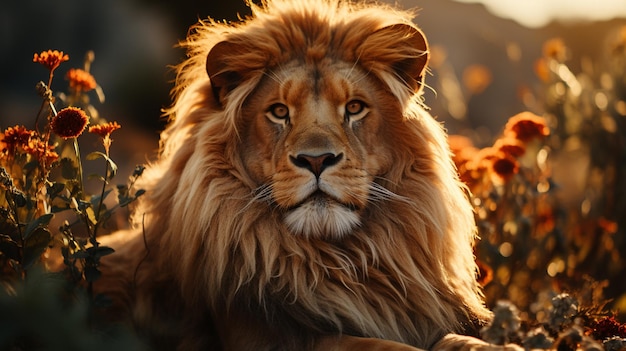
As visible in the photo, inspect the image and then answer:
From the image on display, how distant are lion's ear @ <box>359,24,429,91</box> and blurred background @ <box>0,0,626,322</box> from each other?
→ 5.31 feet

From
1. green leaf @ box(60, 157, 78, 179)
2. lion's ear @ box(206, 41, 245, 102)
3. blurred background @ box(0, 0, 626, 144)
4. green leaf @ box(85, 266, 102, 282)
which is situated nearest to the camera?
green leaf @ box(85, 266, 102, 282)

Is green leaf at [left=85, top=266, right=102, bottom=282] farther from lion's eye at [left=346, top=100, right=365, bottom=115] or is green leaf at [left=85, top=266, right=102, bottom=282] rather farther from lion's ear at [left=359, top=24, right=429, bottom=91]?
lion's ear at [left=359, top=24, right=429, bottom=91]

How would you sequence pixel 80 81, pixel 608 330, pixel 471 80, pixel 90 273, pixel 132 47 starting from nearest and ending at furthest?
pixel 608 330, pixel 90 273, pixel 80 81, pixel 471 80, pixel 132 47

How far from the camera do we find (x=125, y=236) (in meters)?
4.65

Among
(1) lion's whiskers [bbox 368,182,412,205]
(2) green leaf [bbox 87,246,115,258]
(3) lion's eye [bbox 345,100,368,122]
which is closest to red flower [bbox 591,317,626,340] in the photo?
(1) lion's whiskers [bbox 368,182,412,205]

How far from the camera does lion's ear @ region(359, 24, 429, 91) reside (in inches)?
159

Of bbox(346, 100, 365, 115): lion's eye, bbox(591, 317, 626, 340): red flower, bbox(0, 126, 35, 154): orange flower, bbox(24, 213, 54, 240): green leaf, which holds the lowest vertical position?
bbox(591, 317, 626, 340): red flower

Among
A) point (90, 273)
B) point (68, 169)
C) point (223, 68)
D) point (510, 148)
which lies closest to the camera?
point (90, 273)

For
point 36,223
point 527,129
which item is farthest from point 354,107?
point 527,129

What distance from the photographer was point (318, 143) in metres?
3.64

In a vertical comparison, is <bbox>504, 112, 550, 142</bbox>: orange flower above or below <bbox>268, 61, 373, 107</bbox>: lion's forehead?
below

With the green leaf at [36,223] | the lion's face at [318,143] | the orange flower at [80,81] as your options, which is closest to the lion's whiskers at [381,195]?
the lion's face at [318,143]

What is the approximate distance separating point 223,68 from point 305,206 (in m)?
0.92

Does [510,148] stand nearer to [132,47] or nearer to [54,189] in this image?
[54,189]
